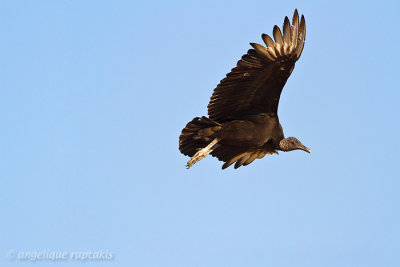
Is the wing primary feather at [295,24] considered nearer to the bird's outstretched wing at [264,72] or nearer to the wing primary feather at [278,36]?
the bird's outstretched wing at [264,72]

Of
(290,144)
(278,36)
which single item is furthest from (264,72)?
(290,144)

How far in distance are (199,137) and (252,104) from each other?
29.7 inches

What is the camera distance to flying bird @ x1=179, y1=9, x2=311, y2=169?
8.73 metres

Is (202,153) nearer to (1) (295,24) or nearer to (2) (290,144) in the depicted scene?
(2) (290,144)

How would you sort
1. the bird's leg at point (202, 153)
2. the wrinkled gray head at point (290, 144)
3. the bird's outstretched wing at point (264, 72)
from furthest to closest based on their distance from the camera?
the wrinkled gray head at point (290, 144) < the bird's leg at point (202, 153) < the bird's outstretched wing at point (264, 72)

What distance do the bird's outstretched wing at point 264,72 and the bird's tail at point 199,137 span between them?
0.72 ft

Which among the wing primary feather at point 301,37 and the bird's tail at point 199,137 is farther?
the bird's tail at point 199,137

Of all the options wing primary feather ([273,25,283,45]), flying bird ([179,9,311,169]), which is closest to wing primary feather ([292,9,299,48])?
flying bird ([179,9,311,169])

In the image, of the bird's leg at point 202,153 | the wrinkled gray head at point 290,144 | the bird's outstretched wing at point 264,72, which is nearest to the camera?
the bird's outstretched wing at point 264,72

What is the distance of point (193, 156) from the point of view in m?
9.03

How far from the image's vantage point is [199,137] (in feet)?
29.8

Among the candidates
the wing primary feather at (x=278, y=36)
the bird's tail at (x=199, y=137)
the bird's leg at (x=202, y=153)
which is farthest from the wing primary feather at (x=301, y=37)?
the bird's leg at (x=202, y=153)

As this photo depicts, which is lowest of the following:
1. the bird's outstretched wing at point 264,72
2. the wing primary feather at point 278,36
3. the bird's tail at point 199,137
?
the bird's tail at point 199,137

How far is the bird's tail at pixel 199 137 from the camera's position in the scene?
8.99 m
